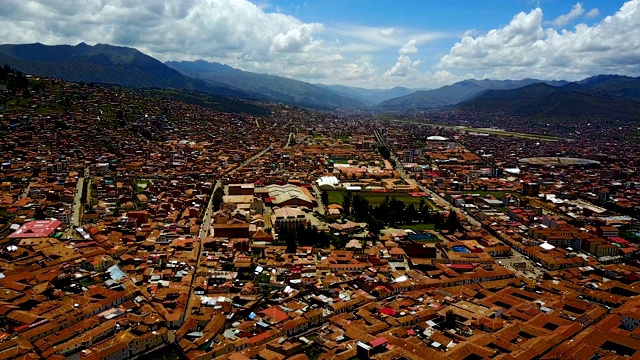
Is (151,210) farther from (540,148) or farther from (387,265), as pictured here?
(540,148)

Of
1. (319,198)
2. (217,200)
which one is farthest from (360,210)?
(217,200)

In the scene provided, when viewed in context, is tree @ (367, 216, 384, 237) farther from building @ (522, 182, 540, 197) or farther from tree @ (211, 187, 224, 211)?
building @ (522, 182, 540, 197)

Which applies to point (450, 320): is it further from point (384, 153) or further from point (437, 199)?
point (384, 153)

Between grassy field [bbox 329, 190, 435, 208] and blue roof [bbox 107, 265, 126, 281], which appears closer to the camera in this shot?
blue roof [bbox 107, 265, 126, 281]

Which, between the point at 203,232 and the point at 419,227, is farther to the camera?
the point at 419,227

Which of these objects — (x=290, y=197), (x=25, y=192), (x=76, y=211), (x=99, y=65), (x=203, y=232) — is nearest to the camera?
(x=203, y=232)

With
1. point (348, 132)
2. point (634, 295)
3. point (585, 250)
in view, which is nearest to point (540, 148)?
point (348, 132)

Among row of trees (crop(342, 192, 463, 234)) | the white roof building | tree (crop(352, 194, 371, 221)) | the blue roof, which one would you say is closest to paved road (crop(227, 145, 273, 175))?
the white roof building

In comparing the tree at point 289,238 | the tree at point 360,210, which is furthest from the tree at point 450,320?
the tree at point 360,210
